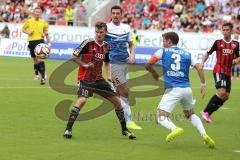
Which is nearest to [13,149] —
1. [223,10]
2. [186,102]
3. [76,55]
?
[76,55]

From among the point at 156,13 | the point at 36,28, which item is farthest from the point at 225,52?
the point at 156,13

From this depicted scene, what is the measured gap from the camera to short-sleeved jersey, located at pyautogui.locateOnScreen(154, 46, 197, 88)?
11727mm

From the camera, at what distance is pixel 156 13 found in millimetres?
43125

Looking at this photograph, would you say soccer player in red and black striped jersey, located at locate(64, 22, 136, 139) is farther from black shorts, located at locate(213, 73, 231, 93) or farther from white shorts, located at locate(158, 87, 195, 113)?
black shorts, located at locate(213, 73, 231, 93)

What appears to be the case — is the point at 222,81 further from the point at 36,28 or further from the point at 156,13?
the point at 156,13

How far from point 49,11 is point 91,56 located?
34990 mm

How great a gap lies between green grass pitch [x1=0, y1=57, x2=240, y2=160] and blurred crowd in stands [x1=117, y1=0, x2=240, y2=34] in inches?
785

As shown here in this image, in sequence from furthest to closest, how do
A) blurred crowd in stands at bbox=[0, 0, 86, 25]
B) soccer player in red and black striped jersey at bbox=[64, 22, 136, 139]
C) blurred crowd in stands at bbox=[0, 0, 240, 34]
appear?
blurred crowd in stands at bbox=[0, 0, 86, 25], blurred crowd in stands at bbox=[0, 0, 240, 34], soccer player in red and black striped jersey at bbox=[64, 22, 136, 139]

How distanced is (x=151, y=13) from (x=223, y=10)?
4.97m

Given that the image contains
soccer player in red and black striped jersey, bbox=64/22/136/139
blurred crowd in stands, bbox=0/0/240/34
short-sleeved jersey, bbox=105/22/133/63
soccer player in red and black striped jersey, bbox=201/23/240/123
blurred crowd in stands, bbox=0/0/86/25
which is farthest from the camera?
blurred crowd in stands, bbox=0/0/86/25

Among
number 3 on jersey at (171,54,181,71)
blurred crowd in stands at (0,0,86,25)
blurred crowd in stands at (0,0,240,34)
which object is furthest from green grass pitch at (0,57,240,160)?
blurred crowd in stands at (0,0,86,25)

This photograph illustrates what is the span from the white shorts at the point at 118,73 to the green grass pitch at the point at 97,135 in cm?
96

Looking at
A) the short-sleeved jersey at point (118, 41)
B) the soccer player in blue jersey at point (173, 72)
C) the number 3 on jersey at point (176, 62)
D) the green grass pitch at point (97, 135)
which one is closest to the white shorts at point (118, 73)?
the short-sleeved jersey at point (118, 41)

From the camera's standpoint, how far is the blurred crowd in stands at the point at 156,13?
132 ft
